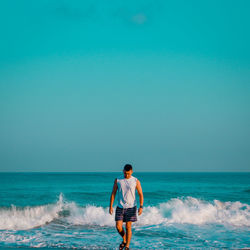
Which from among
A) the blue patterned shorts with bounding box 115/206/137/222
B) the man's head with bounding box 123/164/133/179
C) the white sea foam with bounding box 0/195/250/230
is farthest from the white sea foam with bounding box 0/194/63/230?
the man's head with bounding box 123/164/133/179

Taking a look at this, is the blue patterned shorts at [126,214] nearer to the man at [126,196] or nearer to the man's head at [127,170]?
the man at [126,196]

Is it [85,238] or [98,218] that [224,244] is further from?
[98,218]

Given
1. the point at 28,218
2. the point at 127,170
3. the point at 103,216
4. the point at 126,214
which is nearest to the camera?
the point at 127,170

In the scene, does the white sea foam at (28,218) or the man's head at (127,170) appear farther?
the white sea foam at (28,218)

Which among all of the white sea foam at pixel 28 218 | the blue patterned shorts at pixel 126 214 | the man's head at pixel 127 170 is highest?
the man's head at pixel 127 170

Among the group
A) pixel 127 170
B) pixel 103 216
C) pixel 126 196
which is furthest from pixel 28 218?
pixel 127 170

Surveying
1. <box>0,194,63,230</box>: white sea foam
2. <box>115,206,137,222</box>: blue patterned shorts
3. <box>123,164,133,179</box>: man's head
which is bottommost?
<box>0,194,63,230</box>: white sea foam

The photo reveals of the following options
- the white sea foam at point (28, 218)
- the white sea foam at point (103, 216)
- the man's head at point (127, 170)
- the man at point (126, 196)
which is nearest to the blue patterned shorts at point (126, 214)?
the man at point (126, 196)

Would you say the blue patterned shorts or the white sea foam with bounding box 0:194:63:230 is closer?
the blue patterned shorts

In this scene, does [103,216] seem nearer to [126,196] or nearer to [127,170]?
[126,196]

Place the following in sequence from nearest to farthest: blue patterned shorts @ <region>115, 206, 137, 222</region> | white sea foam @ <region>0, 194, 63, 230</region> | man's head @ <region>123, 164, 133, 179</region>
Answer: man's head @ <region>123, 164, 133, 179</region> → blue patterned shorts @ <region>115, 206, 137, 222</region> → white sea foam @ <region>0, 194, 63, 230</region>

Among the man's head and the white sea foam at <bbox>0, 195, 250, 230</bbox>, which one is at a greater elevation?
the man's head

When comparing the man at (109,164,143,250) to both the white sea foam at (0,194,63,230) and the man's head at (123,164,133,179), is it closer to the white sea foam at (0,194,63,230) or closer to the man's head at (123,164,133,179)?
the man's head at (123,164,133,179)

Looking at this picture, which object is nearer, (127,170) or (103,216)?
(127,170)
